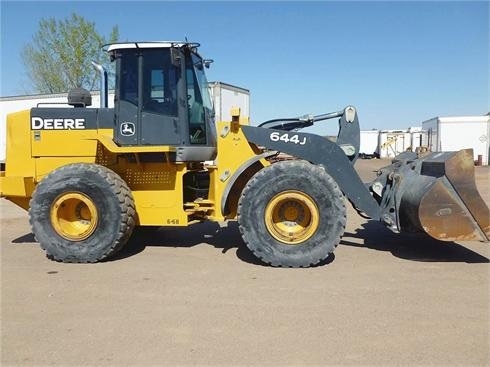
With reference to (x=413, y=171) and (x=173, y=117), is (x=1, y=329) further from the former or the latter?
(x=413, y=171)

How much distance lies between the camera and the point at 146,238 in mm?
7699

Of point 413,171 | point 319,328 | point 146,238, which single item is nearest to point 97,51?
point 146,238

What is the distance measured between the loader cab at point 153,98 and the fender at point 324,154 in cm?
86

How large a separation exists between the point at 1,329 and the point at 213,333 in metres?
1.83

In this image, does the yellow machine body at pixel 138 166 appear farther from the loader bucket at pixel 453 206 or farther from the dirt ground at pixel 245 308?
the loader bucket at pixel 453 206

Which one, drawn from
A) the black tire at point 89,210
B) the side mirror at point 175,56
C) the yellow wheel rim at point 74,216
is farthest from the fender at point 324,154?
the yellow wheel rim at point 74,216

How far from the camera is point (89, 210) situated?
637cm

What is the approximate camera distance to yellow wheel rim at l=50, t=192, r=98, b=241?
6.21m

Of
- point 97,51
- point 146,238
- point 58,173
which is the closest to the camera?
point 58,173

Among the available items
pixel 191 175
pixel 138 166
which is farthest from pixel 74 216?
pixel 191 175

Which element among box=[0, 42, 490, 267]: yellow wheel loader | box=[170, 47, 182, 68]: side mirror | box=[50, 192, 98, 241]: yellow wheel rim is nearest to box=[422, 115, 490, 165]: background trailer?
box=[0, 42, 490, 267]: yellow wheel loader

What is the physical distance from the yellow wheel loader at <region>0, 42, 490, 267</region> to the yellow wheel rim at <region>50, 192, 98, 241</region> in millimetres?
15

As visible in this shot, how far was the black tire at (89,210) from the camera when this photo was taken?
6152 millimetres

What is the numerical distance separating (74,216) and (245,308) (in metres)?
3.14
